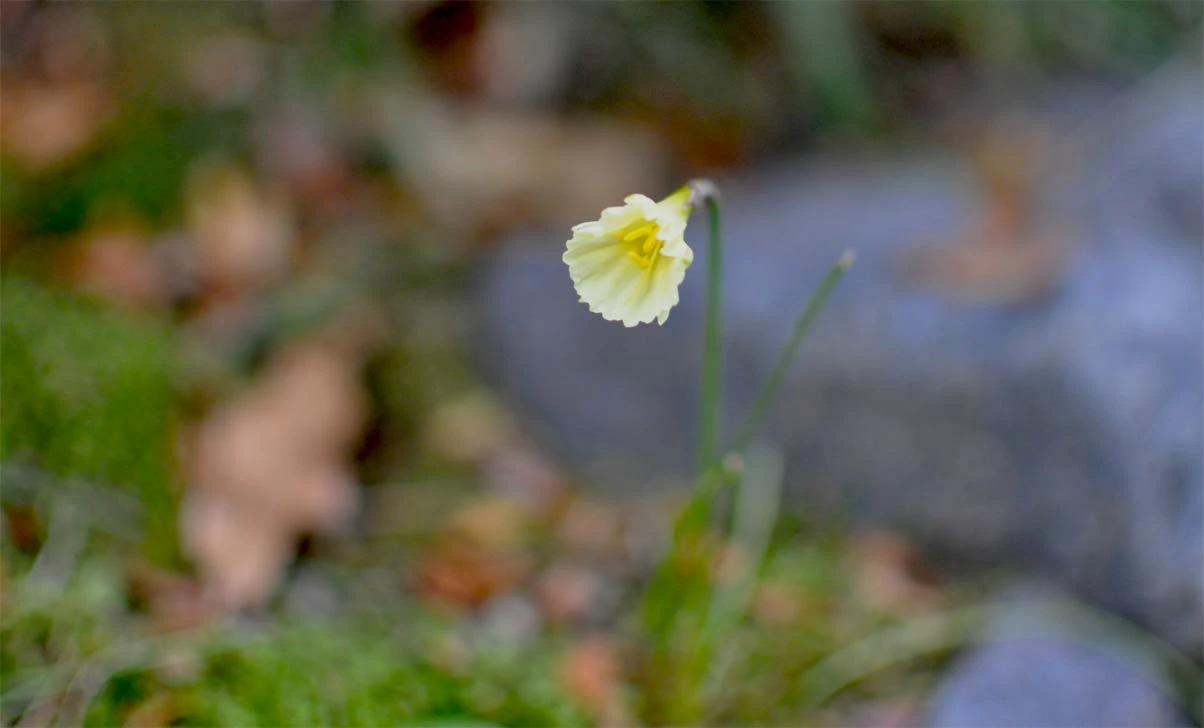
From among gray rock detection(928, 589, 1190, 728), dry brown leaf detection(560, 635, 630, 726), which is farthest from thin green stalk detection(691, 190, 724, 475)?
gray rock detection(928, 589, 1190, 728)

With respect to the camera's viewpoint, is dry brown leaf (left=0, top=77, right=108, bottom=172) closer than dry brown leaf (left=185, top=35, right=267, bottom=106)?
Yes

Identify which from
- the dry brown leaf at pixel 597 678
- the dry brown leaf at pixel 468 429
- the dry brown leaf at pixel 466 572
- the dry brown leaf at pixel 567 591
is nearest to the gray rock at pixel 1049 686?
the dry brown leaf at pixel 597 678

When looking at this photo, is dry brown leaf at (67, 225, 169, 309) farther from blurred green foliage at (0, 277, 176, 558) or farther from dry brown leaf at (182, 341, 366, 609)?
dry brown leaf at (182, 341, 366, 609)

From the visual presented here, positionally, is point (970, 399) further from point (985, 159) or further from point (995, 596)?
point (985, 159)

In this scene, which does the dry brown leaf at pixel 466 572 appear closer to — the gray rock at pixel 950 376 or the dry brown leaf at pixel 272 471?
the dry brown leaf at pixel 272 471

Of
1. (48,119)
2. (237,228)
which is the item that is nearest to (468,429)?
(237,228)

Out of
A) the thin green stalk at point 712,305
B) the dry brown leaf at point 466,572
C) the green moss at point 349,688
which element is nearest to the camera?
the thin green stalk at point 712,305

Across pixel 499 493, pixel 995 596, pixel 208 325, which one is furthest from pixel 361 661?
pixel 995 596
